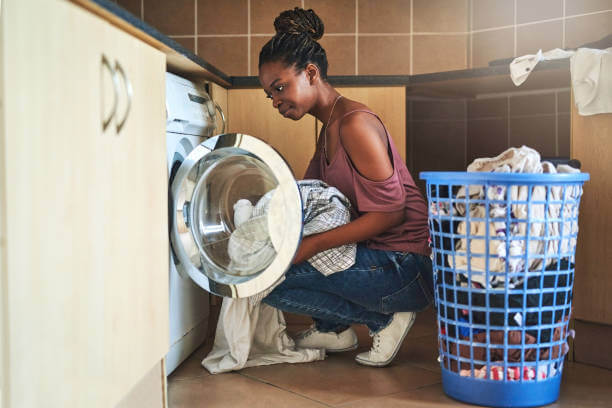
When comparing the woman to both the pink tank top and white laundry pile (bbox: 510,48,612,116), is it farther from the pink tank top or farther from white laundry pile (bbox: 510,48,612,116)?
white laundry pile (bbox: 510,48,612,116)

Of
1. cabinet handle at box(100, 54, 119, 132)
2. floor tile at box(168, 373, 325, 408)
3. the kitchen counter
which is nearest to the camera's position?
cabinet handle at box(100, 54, 119, 132)

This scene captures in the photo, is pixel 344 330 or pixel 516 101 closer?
pixel 344 330

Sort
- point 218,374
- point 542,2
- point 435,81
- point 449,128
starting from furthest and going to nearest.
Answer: point 449,128, point 542,2, point 435,81, point 218,374

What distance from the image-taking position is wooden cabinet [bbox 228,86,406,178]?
2.53 metres

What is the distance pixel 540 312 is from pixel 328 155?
756 mm

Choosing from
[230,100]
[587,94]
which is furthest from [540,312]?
[230,100]

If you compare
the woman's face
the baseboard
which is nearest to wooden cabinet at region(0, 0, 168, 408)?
the baseboard

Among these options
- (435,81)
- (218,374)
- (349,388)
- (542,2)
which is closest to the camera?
(349,388)

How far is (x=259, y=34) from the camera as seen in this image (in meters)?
3.23

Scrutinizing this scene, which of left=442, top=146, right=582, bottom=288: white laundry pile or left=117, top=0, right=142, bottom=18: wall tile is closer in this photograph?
left=442, top=146, right=582, bottom=288: white laundry pile

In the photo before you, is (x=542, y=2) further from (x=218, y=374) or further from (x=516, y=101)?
Result: (x=218, y=374)

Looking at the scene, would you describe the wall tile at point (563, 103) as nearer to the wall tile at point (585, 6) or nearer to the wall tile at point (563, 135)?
the wall tile at point (563, 135)

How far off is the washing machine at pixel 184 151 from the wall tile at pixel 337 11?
3.80ft

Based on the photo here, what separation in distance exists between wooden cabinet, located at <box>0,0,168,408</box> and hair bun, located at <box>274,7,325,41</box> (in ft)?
2.23
